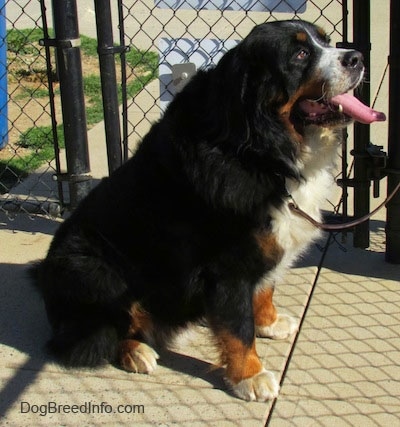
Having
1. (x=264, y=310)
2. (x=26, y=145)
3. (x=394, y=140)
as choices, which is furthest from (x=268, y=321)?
(x=26, y=145)

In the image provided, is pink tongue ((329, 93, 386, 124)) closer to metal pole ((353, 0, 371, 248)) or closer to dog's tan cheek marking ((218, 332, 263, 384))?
metal pole ((353, 0, 371, 248))

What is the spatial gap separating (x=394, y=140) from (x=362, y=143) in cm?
19

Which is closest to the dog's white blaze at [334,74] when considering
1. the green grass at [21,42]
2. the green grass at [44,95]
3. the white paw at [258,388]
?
the white paw at [258,388]

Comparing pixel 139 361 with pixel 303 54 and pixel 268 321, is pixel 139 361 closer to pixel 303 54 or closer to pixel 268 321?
pixel 268 321

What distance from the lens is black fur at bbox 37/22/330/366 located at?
9.50ft

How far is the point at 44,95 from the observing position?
757 centimetres

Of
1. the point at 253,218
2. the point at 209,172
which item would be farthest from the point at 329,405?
the point at 209,172

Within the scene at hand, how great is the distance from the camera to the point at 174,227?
10.4 feet

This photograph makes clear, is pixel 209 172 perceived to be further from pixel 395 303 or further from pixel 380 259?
pixel 380 259

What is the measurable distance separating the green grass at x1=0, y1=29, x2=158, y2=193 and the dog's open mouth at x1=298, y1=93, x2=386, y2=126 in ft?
9.45

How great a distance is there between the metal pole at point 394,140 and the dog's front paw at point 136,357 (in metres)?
1.63

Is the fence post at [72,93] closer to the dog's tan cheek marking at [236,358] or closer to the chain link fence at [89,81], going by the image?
the chain link fence at [89,81]

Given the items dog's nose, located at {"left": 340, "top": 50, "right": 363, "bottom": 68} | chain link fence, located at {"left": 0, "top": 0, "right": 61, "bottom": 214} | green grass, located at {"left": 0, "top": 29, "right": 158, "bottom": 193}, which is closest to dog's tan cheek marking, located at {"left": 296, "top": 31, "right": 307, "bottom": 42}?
dog's nose, located at {"left": 340, "top": 50, "right": 363, "bottom": 68}

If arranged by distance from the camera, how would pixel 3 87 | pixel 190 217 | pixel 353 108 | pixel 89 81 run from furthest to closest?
pixel 89 81
pixel 3 87
pixel 190 217
pixel 353 108
